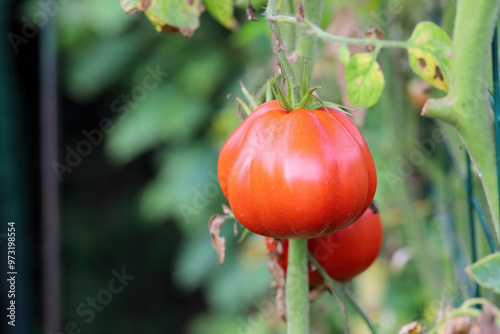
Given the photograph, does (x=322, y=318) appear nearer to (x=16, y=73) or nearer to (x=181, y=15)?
(x=181, y=15)

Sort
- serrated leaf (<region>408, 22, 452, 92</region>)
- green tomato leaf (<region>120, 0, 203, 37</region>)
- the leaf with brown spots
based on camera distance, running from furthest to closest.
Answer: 1. green tomato leaf (<region>120, 0, 203, 37</region>)
2. serrated leaf (<region>408, 22, 452, 92</region>)
3. the leaf with brown spots

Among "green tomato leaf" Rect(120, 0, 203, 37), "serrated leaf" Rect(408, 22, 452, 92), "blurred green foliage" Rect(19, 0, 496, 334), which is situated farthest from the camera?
"blurred green foliage" Rect(19, 0, 496, 334)

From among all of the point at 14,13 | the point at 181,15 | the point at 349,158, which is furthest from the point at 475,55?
the point at 14,13

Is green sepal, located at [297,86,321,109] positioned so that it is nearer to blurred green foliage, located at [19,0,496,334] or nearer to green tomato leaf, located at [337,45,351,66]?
green tomato leaf, located at [337,45,351,66]

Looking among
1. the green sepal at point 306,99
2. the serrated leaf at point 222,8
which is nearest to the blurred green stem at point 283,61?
the green sepal at point 306,99

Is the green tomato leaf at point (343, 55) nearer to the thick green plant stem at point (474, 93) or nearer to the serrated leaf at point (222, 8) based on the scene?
the thick green plant stem at point (474, 93)

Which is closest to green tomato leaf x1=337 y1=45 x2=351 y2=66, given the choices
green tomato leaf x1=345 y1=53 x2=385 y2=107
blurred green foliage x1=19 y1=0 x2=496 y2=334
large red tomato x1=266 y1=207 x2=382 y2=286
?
green tomato leaf x1=345 y1=53 x2=385 y2=107
